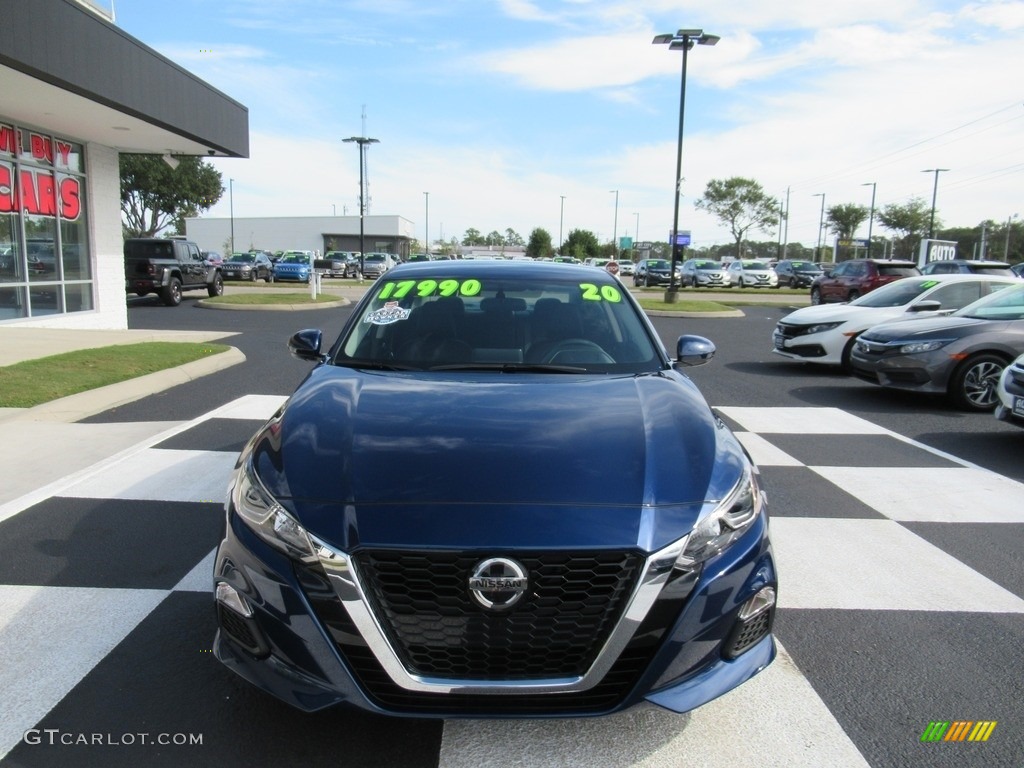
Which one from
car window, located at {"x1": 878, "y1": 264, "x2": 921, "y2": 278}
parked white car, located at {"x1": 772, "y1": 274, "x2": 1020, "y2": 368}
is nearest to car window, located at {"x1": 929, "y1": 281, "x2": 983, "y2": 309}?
parked white car, located at {"x1": 772, "y1": 274, "x2": 1020, "y2": 368}

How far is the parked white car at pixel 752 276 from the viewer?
41031mm

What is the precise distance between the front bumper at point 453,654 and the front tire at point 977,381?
24.2 feet

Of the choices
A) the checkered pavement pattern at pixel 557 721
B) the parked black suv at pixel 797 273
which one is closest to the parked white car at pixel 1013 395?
the checkered pavement pattern at pixel 557 721

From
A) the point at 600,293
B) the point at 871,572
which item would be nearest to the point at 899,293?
the point at 871,572

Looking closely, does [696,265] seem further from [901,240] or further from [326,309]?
[901,240]

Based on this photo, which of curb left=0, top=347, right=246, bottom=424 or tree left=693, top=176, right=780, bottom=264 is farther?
tree left=693, top=176, right=780, bottom=264

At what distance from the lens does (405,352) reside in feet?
12.8

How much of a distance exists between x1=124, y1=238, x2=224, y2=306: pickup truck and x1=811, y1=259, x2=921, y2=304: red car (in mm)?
19724

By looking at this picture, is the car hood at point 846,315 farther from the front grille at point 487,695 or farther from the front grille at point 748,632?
the front grille at point 487,695

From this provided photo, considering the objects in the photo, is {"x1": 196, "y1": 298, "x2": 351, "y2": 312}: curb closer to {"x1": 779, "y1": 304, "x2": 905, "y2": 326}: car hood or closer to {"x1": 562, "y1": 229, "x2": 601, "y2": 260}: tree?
{"x1": 779, "y1": 304, "x2": 905, "y2": 326}: car hood

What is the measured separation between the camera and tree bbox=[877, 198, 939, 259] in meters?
82.1

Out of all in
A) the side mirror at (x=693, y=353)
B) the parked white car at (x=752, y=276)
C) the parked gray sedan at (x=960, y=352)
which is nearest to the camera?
the side mirror at (x=693, y=353)

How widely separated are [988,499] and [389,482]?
15.6 ft

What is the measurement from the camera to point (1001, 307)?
8.92 metres
